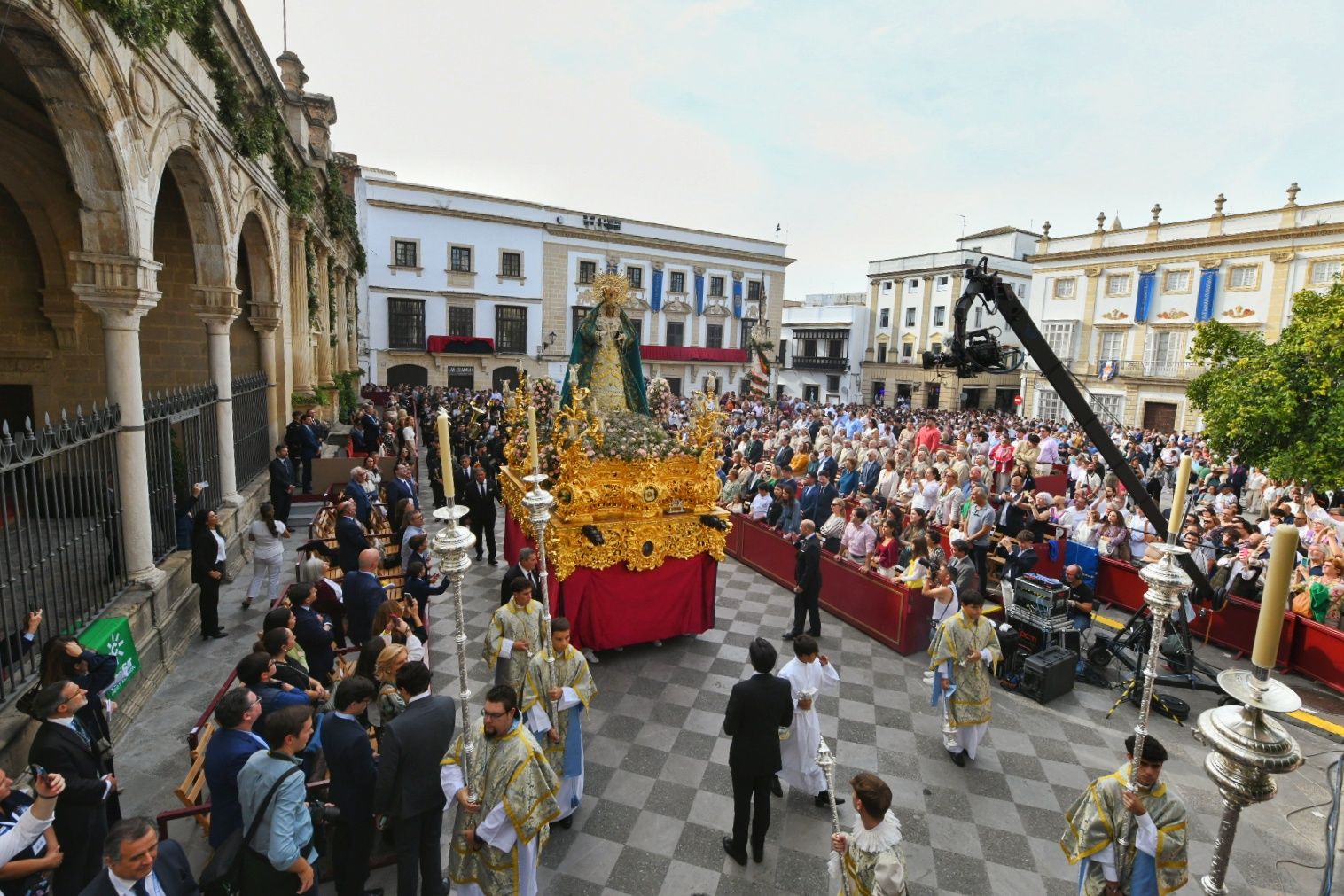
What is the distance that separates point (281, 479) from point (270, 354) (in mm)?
3814

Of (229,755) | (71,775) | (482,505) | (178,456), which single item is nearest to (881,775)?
(229,755)

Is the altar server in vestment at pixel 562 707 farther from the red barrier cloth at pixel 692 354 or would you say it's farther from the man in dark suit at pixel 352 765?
the red barrier cloth at pixel 692 354

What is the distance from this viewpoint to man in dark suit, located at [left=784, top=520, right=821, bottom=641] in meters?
8.34

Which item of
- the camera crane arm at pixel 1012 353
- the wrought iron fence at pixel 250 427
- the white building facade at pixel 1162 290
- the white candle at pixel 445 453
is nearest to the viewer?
the white candle at pixel 445 453

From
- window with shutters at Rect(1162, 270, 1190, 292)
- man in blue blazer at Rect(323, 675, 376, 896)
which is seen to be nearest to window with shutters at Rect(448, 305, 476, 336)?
man in blue blazer at Rect(323, 675, 376, 896)

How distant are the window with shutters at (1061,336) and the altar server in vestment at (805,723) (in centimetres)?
3715

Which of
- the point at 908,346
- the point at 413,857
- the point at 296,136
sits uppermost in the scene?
the point at 296,136

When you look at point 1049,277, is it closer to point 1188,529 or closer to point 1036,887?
point 1188,529

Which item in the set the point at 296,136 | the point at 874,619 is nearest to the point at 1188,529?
the point at 874,619

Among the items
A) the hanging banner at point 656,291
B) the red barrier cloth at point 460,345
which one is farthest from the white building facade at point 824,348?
the red barrier cloth at point 460,345

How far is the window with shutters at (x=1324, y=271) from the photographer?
2784 centimetres

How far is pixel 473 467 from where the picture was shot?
10508mm

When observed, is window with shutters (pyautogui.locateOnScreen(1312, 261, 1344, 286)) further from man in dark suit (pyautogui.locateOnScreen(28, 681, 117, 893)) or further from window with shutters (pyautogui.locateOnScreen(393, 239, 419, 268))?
window with shutters (pyautogui.locateOnScreen(393, 239, 419, 268))

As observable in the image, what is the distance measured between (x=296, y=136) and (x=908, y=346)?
136ft
